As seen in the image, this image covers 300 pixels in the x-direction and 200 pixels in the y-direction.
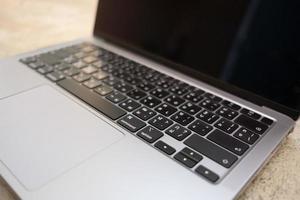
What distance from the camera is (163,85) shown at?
51cm

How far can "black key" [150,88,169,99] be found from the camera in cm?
48

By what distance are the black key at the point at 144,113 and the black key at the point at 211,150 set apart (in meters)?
0.07

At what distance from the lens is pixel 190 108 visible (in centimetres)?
45

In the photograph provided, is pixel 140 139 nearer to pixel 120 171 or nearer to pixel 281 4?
pixel 120 171

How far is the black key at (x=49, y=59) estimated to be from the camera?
1.81 ft

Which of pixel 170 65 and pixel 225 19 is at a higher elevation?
pixel 225 19

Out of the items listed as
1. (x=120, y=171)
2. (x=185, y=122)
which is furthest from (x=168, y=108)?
(x=120, y=171)

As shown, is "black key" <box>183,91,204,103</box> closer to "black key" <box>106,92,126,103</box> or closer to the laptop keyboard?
the laptop keyboard

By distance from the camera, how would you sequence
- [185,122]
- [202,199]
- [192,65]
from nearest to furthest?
[202,199] → [185,122] → [192,65]

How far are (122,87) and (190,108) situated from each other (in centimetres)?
12

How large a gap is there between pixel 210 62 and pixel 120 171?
0.27 metres

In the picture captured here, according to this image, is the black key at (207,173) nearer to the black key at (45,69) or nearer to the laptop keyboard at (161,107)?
the laptop keyboard at (161,107)

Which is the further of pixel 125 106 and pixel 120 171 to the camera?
pixel 125 106

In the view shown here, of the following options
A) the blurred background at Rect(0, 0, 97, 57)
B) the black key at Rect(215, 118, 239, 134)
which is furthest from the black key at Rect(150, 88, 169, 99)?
the blurred background at Rect(0, 0, 97, 57)
